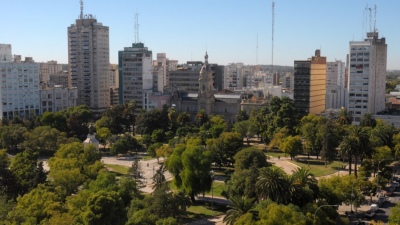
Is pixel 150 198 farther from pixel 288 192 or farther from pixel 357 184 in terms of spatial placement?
pixel 357 184

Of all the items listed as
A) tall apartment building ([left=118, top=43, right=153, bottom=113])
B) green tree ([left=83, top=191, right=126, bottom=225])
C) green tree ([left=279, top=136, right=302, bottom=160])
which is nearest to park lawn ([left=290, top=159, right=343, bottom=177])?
green tree ([left=279, top=136, right=302, bottom=160])

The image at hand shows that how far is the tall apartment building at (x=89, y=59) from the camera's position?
142 metres

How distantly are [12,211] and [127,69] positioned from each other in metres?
102

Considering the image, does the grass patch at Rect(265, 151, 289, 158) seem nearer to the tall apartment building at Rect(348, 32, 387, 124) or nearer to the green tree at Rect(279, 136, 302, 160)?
the green tree at Rect(279, 136, 302, 160)

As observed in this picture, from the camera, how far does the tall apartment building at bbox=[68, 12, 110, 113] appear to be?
14200 cm

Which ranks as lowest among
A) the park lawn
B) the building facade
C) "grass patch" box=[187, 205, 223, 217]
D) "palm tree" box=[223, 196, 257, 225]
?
"grass patch" box=[187, 205, 223, 217]

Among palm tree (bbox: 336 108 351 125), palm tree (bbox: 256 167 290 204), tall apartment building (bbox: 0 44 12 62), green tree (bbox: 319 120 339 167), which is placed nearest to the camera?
palm tree (bbox: 256 167 290 204)

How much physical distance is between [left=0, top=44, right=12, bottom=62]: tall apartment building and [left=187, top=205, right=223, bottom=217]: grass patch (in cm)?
8668

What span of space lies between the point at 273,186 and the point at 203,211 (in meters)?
13.1

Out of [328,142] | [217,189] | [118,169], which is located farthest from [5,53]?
[328,142]

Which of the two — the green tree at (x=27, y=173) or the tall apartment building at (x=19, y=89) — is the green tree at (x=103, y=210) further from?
the tall apartment building at (x=19, y=89)

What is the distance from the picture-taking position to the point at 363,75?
106625 mm

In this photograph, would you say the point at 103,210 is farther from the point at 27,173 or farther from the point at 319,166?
the point at 319,166

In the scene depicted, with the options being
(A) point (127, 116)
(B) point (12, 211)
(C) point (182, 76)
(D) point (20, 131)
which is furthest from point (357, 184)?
(C) point (182, 76)
